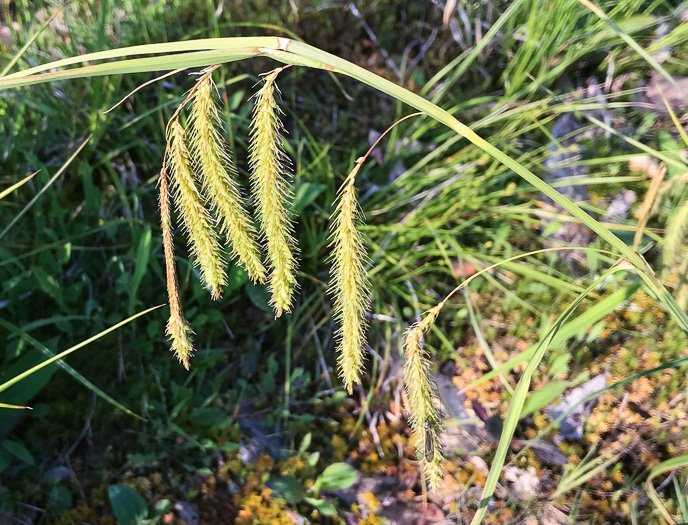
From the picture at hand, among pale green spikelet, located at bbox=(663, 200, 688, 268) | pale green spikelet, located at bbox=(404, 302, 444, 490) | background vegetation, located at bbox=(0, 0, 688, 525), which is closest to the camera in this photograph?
pale green spikelet, located at bbox=(404, 302, 444, 490)

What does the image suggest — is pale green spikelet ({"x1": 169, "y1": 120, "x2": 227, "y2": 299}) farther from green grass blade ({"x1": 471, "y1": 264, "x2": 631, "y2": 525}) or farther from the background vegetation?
the background vegetation

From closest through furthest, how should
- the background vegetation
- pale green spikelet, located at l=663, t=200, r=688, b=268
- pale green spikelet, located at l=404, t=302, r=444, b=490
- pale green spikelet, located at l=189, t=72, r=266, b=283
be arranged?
1. pale green spikelet, located at l=189, t=72, r=266, b=283
2. pale green spikelet, located at l=404, t=302, r=444, b=490
3. pale green spikelet, located at l=663, t=200, r=688, b=268
4. the background vegetation

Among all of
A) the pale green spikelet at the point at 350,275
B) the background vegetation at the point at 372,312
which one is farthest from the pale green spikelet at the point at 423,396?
the background vegetation at the point at 372,312

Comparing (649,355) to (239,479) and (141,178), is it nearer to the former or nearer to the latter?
(239,479)

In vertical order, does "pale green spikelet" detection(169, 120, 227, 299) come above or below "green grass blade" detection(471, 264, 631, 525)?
above

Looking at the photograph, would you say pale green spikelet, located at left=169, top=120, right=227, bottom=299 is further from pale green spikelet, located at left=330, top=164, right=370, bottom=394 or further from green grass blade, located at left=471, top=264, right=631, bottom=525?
green grass blade, located at left=471, top=264, right=631, bottom=525

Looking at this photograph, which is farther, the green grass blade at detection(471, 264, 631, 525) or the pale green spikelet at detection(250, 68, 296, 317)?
the green grass blade at detection(471, 264, 631, 525)

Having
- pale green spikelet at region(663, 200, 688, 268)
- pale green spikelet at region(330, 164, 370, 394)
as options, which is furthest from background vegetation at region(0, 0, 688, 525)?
pale green spikelet at region(330, 164, 370, 394)
